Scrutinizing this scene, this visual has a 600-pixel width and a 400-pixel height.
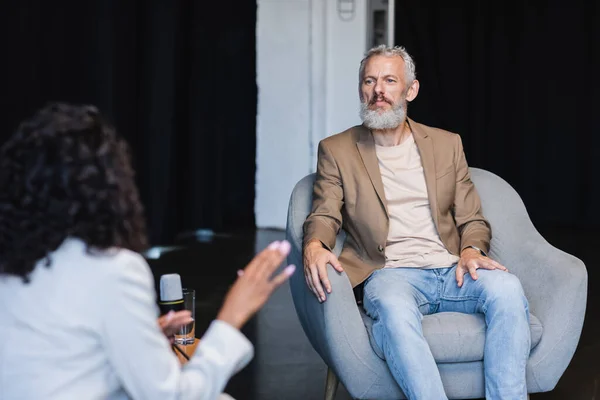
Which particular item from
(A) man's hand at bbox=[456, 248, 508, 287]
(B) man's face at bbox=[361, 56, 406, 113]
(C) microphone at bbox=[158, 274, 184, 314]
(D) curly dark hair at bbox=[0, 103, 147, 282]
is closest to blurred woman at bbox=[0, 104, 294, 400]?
(D) curly dark hair at bbox=[0, 103, 147, 282]

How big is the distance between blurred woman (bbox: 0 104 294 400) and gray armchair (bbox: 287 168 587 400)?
120 centimetres

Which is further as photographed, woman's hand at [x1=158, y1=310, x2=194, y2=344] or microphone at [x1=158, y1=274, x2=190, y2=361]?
microphone at [x1=158, y1=274, x2=190, y2=361]

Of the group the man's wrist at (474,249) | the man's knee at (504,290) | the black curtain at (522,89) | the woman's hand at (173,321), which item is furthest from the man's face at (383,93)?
the black curtain at (522,89)

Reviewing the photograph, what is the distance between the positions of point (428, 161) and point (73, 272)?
1825 mm

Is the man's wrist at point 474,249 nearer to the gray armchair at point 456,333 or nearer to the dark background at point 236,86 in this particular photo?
the gray armchair at point 456,333

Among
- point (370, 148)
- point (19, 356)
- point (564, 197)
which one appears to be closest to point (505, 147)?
point (564, 197)

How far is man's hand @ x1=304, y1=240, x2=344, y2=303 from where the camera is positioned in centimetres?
251

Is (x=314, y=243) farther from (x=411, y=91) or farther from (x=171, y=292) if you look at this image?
(x=411, y=91)

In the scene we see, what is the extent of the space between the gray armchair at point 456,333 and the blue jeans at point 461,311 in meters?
0.05

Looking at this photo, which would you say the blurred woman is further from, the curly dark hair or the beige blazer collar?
the beige blazer collar

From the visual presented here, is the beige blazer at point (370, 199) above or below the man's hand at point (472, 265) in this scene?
above

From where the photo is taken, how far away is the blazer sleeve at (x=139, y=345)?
129 centimetres

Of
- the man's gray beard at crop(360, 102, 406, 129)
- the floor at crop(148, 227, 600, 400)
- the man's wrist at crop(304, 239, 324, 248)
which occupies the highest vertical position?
the man's gray beard at crop(360, 102, 406, 129)

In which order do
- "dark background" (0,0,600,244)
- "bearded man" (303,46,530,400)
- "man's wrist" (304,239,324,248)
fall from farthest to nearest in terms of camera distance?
1. "dark background" (0,0,600,244)
2. "man's wrist" (304,239,324,248)
3. "bearded man" (303,46,530,400)
